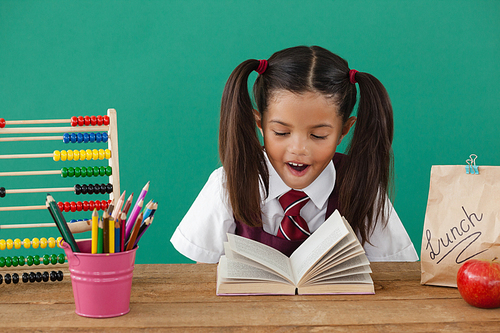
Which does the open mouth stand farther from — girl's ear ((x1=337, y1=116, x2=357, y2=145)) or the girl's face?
girl's ear ((x1=337, y1=116, x2=357, y2=145))

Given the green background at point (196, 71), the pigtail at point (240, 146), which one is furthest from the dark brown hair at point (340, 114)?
the green background at point (196, 71)

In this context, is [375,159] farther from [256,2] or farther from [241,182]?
[256,2]

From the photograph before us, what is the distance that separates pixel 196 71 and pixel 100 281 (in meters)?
1.60

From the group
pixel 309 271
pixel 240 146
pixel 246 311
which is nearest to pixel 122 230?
pixel 246 311

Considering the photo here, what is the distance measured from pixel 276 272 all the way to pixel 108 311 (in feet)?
1.09

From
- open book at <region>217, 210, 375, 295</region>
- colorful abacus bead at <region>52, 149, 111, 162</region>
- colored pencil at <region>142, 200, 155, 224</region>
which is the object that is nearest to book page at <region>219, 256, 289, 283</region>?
open book at <region>217, 210, 375, 295</region>

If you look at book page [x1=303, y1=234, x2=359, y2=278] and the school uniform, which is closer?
book page [x1=303, y1=234, x2=359, y2=278]

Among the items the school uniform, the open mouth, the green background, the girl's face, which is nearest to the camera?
the girl's face

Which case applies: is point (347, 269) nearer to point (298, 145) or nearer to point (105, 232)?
point (298, 145)

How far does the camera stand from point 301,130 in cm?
114

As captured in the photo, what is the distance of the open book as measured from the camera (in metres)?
0.91

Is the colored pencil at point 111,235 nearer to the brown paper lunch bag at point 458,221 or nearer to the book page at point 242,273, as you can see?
the book page at point 242,273

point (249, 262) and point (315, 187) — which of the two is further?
point (315, 187)

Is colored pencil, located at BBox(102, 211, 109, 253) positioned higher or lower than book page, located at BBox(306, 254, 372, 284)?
higher
